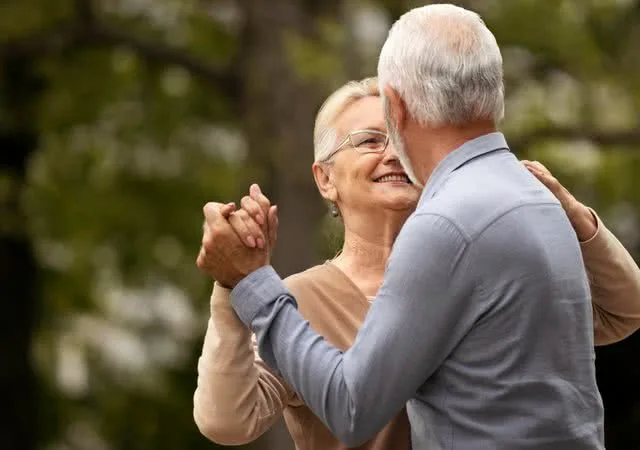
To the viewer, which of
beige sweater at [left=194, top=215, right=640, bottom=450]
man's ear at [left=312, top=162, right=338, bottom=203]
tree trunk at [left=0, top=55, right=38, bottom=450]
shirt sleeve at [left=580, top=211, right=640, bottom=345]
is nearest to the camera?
beige sweater at [left=194, top=215, right=640, bottom=450]

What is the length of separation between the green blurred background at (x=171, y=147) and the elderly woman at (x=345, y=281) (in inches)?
209

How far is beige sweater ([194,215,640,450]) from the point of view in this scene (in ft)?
10.4

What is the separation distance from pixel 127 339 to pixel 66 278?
150 cm

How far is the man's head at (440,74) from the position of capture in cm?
295

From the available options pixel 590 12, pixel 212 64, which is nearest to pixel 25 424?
pixel 212 64

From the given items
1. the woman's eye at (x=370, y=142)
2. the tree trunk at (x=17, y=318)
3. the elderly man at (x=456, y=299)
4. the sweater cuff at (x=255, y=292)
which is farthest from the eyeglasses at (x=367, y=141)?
the tree trunk at (x=17, y=318)

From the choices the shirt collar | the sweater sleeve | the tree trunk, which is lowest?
the tree trunk

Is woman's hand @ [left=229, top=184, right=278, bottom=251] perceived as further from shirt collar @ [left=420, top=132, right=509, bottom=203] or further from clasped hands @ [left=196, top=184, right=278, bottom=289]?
shirt collar @ [left=420, top=132, right=509, bottom=203]

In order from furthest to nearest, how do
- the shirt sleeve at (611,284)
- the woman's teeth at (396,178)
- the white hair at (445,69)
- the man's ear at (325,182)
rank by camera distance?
the man's ear at (325,182), the woman's teeth at (396,178), the shirt sleeve at (611,284), the white hair at (445,69)

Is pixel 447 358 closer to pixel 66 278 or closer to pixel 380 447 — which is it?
pixel 380 447

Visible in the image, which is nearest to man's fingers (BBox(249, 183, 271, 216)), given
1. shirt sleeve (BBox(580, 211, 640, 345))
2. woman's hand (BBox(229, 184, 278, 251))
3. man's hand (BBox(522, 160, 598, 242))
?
woman's hand (BBox(229, 184, 278, 251))

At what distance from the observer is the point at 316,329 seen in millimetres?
3293

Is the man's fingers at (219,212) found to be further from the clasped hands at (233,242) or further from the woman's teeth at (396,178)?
the woman's teeth at (396,178)

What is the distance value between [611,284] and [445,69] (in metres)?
0.68
